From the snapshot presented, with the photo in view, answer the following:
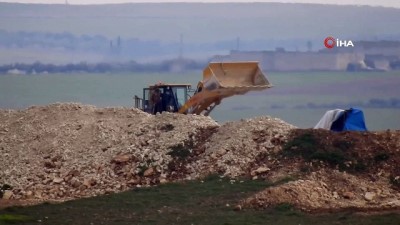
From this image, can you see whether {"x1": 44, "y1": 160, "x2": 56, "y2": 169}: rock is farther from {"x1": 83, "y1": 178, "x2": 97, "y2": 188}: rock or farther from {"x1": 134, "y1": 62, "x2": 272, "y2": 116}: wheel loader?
{"x1": 134, "y1": 62, "x2": 272, "y2": 116}: wheel loader

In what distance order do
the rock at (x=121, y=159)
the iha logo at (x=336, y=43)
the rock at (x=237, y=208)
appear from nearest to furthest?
1. the rock at (x=237, y=208)
2. the rock at (x=121, y=159)
3. the iha logo at (x=336, y=43)

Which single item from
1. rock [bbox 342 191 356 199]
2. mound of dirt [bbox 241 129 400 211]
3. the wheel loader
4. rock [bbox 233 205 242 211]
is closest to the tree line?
the wheel loader

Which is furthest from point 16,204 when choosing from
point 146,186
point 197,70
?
point 197,70

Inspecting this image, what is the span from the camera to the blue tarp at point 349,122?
21773mm

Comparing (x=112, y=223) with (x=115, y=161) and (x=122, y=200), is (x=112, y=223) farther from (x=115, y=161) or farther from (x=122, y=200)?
(x=115, y=161)

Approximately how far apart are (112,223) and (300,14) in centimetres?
2409

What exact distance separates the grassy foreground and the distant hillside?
53.1 feet

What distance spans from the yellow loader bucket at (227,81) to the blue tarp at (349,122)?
2082 millimetres

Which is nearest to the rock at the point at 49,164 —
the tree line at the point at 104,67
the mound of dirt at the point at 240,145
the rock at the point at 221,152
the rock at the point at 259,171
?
the mound of dirt at the point at 240,145

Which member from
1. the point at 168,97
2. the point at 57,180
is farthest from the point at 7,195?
the point at 168,97

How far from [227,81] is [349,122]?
319cm

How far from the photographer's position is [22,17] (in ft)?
119

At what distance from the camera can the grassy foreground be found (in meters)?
14.9

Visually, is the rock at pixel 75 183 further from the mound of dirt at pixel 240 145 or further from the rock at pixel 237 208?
the rock at pixel 237 208
